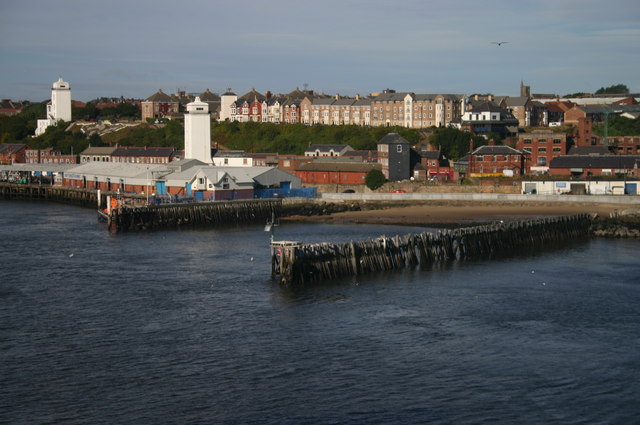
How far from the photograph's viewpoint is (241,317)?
35.4 metres

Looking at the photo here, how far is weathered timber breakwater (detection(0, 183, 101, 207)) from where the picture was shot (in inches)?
3588

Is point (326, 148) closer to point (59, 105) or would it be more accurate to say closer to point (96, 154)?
point (96, 154)

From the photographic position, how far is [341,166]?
9050 cm

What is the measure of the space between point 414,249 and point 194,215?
89.3 ft

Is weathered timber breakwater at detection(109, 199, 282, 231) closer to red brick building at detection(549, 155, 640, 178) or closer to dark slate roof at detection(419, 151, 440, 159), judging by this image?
dark slate roof at detection(419, 151, 440, 159)

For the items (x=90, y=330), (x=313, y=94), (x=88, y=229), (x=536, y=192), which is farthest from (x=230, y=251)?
(x=313, y=94)

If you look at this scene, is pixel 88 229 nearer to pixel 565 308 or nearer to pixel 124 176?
pixel 124 176

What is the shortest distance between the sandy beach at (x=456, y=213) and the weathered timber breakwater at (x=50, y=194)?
27435 millimetres

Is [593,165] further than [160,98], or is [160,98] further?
[160,98]

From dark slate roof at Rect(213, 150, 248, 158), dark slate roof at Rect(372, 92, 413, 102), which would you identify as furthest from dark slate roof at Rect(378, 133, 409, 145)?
dark slate roof at Rect(372, 92, 413, 102)

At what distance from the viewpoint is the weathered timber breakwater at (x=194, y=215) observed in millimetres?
66250

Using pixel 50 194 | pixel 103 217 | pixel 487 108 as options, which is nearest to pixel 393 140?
pixel 487 108

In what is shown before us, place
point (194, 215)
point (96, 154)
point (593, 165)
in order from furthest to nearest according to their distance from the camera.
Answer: point (96, 154) < point (593, 165) < point (194, 215)

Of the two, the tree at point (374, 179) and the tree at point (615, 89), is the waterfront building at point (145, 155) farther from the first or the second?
the tree at point (615, 89)
